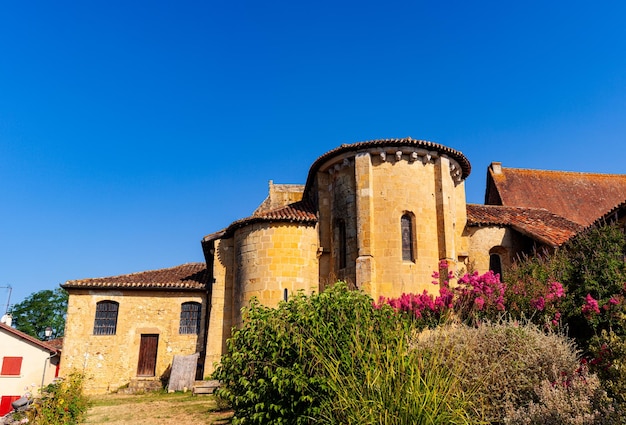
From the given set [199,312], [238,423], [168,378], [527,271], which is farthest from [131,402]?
[527,271]

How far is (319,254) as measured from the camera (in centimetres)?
1744

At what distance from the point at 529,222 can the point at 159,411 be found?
15.6 meters

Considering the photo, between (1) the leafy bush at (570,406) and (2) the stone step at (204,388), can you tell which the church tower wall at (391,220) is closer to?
(2) the stone step at (204,388)

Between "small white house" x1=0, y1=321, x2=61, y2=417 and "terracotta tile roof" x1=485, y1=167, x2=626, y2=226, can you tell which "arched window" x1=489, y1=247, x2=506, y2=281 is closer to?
"terracotta tile roof" x1=485, y1=167, x2=626, y2=226

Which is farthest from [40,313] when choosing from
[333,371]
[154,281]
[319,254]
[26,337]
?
[333,371]

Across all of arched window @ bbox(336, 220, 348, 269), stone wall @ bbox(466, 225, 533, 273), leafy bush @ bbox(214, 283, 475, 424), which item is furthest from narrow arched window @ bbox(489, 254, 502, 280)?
leafy bush @ bbox(214, 283, 475, 424)

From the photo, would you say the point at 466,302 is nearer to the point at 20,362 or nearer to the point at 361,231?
the point at 361,231

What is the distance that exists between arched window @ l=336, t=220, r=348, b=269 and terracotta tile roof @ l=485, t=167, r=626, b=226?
39.9 ft

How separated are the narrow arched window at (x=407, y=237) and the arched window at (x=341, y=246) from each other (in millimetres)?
2141

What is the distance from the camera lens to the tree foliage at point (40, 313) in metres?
50.3

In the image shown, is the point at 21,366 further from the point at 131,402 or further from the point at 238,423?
the point at 238,423

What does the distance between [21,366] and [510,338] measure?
26643mm

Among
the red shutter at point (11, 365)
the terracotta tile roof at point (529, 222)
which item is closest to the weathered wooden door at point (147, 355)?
the red shutter at point (11, 365)

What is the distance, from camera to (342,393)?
554 cm
